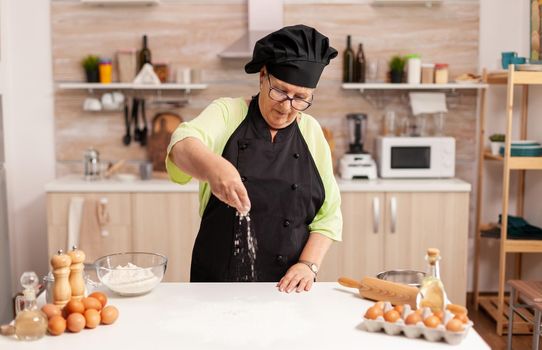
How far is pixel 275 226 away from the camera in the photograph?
2.27 m

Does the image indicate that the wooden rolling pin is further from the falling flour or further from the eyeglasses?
the eyeglasses

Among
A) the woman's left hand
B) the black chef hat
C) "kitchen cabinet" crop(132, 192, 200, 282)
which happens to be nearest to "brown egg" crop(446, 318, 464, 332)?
the woman's left hand

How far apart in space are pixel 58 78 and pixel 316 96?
179cm

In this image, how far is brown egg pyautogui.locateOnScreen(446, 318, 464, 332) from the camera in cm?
162

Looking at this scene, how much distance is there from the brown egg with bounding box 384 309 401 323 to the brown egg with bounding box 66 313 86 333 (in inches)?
30.8

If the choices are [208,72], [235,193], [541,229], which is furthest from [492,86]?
[235,193]

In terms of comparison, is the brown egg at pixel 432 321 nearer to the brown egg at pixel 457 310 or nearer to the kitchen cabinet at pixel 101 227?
the brown egg at pixel 457 310

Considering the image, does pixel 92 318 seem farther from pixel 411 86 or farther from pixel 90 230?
pixel 411 86

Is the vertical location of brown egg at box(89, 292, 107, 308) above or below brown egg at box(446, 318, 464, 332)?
above

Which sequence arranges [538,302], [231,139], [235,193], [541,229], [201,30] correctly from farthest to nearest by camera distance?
[201,30] → [541,229] → [538,302] → [231,139] → [235,193]

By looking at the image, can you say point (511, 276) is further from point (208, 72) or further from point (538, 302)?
point (208, 72)

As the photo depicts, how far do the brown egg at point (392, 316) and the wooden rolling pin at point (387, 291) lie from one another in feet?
0.51

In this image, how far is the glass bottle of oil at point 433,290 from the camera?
1.74 meters

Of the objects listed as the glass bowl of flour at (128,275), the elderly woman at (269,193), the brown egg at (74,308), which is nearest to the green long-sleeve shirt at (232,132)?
the elderly woman at (269,193)
